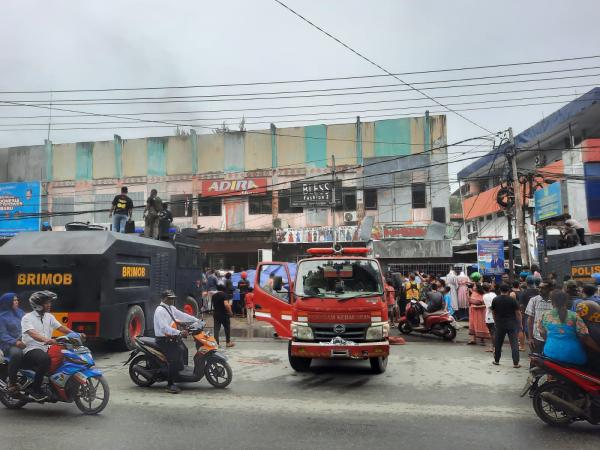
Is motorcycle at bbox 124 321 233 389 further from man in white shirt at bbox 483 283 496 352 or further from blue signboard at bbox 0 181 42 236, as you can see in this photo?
blue signboard at bbox 0 181 42 236

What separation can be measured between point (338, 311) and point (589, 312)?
3617 millimetres

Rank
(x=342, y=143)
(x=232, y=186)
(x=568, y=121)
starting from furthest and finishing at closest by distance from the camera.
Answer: (x=232, y=186), (x=342, y=143), (x=568, y=121)

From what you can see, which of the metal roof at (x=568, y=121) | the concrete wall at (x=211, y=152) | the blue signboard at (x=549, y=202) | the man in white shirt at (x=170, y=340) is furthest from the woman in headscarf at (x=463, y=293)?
the concrete wall at (x=211, y=152)

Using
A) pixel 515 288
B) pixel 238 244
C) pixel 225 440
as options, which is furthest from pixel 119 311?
pixel 238 244

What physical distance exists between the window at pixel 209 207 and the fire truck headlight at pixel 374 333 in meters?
23.1

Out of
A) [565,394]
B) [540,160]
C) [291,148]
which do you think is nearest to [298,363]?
[565,394]

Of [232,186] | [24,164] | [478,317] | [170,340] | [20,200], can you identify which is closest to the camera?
[170,340]

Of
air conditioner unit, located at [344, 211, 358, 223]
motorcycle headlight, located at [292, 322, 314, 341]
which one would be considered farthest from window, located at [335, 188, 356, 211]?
motorcycle headlight, located at [292, 322, 314, 341]

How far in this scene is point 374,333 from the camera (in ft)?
26.0

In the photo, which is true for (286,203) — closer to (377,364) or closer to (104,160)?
(104,160)

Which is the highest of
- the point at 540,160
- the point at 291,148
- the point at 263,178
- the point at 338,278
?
the point at 291,148

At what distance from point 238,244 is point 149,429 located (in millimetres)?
22970

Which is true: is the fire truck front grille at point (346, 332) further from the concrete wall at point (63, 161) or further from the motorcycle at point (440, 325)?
the concrete wall at point (63, 161)

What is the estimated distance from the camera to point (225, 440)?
16.6 feet
